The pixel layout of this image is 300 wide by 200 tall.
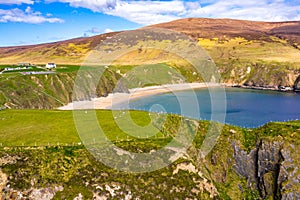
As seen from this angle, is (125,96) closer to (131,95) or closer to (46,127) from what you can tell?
(131,95)

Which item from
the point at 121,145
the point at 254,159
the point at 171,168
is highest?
the point at 121,145

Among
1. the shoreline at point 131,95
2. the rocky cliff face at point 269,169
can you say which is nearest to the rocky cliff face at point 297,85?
the shoreline at point 131,95

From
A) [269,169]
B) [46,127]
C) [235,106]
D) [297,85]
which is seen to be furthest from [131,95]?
[269,169]

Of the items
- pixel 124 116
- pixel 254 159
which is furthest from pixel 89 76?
pixel 254 159

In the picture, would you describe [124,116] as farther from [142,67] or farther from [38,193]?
[142,67]

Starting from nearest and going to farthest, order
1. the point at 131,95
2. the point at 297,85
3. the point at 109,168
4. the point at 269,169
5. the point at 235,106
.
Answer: the point at 109,168, the point at 269,169, the point at 235,106, the point at 131,95, the point at 297,85

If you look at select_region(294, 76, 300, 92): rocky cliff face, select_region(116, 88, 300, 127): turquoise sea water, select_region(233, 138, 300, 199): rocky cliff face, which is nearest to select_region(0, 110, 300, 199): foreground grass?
select_region(233, 138, 300, 199): rocky cliff face

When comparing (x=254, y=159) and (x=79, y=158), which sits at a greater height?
(x=79, y=158)
